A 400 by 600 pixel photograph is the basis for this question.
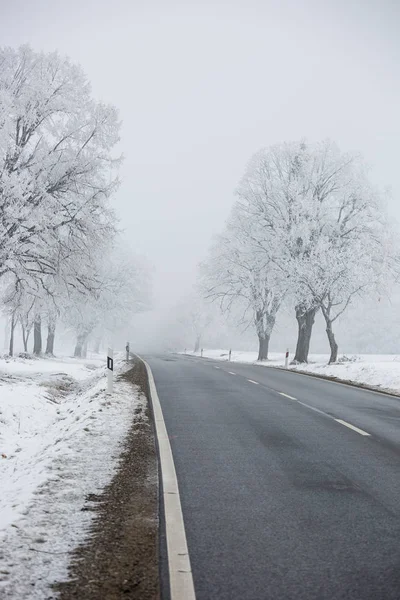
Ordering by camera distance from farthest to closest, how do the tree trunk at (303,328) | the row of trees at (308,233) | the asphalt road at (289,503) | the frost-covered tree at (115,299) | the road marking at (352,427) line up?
the frost-covered tree at (115,299), the tree trunk at (303,328), the row of trees at (308,233), the road marking at (352,427), the asphalt road at (289,503)

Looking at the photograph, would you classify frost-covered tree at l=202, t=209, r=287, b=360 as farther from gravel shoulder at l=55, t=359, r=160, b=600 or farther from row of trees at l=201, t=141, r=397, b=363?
gravel shoulder at l=55, t=359, r=160, b=600

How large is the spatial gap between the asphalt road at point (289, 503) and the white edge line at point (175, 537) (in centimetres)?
6

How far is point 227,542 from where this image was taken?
3.51 m

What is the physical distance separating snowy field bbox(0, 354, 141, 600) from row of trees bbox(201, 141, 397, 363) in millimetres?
16915

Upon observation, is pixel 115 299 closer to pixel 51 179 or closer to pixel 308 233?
pixel 308 233

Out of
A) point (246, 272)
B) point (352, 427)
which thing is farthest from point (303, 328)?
point (352, 427)

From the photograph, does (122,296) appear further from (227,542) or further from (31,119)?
(227,542)

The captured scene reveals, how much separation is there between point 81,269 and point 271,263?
1465cm

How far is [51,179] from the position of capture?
1545 centimetres

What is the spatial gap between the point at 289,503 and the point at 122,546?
172 centimetres

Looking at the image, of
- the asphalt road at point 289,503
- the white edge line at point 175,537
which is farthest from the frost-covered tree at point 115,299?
the white edge line at point 175,537

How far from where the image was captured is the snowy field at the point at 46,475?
3.01 metres

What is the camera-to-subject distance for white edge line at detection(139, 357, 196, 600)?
2811 millimetres

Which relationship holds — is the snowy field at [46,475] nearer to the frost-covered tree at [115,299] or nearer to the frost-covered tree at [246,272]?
the frost-covered tree at [246,272]
